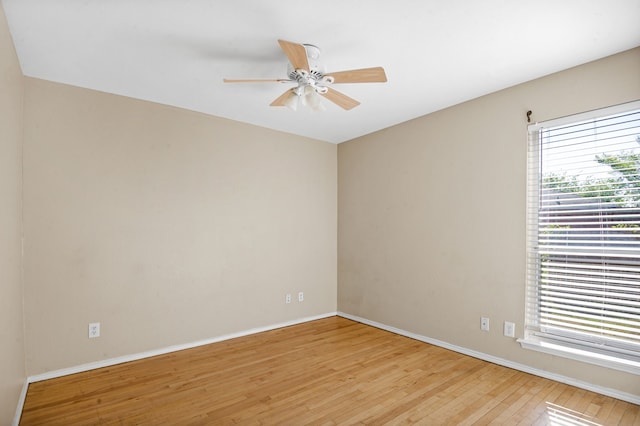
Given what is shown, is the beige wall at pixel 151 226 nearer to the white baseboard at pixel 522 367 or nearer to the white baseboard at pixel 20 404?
the white baseboard at pixel 20 404

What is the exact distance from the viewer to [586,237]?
2.69m

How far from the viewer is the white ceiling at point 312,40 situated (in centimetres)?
198

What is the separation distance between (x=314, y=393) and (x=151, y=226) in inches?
86.4

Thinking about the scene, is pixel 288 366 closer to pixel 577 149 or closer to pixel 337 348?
pixel 337 348

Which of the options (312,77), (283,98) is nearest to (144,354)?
(283,98)

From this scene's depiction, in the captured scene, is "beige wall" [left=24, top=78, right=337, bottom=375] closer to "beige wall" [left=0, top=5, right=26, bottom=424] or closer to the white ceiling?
"beige wall" [left=0, top=5, right=26, bottom=424]

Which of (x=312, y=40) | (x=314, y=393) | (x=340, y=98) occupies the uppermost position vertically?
(x=312, y=40)

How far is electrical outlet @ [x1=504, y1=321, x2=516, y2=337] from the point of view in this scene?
3000mm

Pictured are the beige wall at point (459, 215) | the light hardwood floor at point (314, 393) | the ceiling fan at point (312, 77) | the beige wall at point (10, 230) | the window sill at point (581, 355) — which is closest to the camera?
the beige wall at point (10, 230)

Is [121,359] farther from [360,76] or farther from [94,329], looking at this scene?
[360,76]

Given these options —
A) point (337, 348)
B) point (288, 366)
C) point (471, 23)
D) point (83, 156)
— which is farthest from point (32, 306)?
point (471, 23)

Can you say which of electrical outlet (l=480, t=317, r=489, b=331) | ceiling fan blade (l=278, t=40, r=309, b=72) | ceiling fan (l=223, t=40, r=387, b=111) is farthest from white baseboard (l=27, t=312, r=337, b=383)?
ceiling fan blade (l=278, t=40, r=309, b=72)

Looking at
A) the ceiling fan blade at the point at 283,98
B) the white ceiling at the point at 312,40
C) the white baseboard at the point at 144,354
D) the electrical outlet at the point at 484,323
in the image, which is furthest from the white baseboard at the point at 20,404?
the electrical outlet at the point at 484,323

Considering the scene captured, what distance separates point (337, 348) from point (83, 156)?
3.03 m
